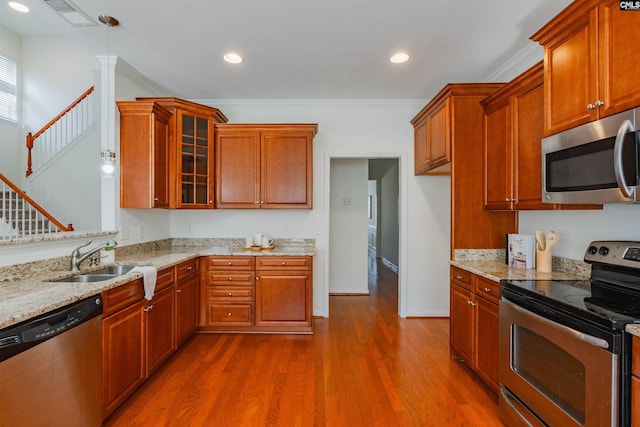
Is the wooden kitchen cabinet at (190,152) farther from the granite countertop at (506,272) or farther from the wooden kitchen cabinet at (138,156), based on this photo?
the granite countertop at (506,272)

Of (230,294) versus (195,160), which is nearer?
(230,294)

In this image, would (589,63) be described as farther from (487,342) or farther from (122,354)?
(122,354)

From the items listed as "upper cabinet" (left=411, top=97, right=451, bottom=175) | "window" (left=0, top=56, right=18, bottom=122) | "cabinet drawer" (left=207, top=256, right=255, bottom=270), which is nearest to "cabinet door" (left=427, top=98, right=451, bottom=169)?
"upper cabinet" (left=411, top=97, right=451, bottom=175)

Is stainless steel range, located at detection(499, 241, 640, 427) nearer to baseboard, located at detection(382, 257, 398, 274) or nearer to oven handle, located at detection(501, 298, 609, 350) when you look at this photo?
oven handle, located at detection(501, 298, 609, 350)

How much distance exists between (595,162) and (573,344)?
900mm

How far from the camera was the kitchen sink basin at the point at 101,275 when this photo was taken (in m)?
2.20

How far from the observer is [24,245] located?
6.68 ft

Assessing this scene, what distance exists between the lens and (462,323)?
261 centimetres

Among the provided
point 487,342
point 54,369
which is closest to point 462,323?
point 487,342

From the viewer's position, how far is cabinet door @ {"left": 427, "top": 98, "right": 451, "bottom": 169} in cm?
285

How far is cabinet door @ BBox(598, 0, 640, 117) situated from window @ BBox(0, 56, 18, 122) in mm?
7425

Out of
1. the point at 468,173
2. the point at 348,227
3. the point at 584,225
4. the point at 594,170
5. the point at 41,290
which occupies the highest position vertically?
the point at 468,173

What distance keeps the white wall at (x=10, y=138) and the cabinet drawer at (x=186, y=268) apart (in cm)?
418

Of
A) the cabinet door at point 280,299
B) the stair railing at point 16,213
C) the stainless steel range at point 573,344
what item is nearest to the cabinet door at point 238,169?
the cabinet door at point 280,299
